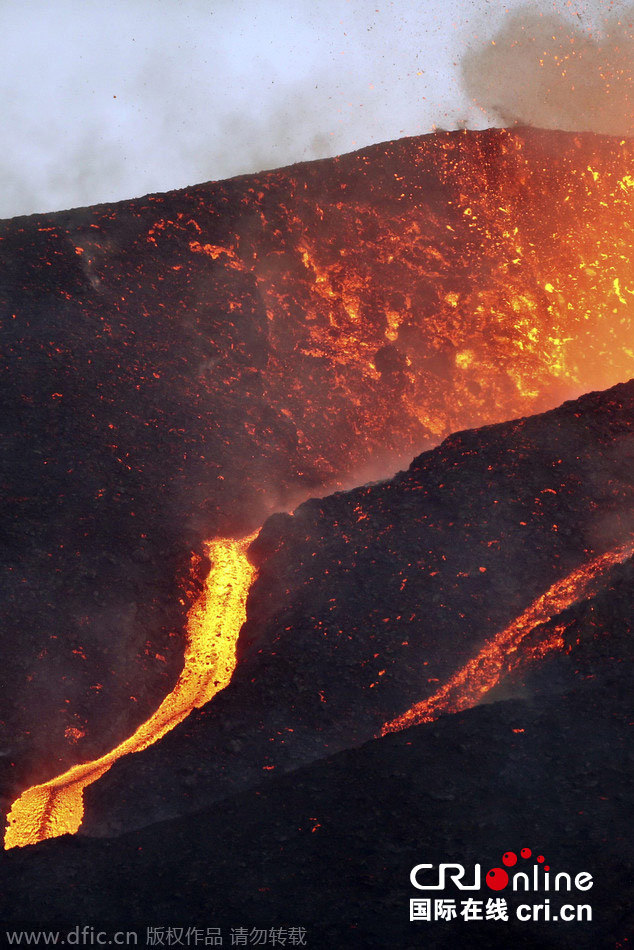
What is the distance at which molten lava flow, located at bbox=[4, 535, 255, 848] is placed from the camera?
700cm

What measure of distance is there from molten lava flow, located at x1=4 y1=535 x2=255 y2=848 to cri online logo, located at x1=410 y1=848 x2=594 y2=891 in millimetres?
3106

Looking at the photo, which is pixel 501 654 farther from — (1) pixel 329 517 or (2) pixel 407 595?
(1) pixel 329 517

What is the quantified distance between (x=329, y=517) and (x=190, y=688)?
7.99 ft

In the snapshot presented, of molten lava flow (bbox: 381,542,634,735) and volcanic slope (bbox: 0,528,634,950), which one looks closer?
volcanic slope (bbox: 0,528,634,950)

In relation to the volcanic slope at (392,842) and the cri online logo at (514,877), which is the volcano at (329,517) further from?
the cri online logo at (514,877)

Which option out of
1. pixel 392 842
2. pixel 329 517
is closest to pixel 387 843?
pixel 392 842

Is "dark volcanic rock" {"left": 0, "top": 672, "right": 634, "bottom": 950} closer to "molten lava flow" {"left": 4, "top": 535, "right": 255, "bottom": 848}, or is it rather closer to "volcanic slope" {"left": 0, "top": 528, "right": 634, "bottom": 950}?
"volcanic slope" {"left": 0, "top": 528, "right": 634, "bottom": 950}

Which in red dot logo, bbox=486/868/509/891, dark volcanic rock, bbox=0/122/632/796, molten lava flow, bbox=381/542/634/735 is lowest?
red dot logo, bbox=486/868/509/891

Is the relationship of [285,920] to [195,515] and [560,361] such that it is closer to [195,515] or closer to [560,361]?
[195,515]

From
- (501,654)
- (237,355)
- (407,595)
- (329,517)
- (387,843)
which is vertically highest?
(237,355)

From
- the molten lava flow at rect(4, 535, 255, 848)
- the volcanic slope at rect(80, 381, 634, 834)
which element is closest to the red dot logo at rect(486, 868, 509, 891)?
the volcanic slope at rect(80, 381, 634, 834)

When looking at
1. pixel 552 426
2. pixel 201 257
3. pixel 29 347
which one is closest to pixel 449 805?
pixel 552 426

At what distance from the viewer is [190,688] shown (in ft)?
28.0

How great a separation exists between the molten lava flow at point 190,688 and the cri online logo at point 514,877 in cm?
311
